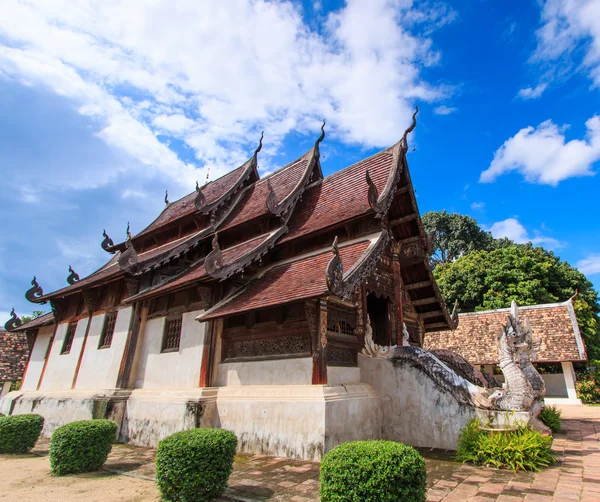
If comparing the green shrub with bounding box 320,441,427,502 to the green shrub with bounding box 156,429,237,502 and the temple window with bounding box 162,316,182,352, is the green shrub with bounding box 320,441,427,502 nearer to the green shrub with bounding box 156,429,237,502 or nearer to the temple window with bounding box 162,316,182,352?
the green shrub with bounding box 156,429,237,502

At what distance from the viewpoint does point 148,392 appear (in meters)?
8.58

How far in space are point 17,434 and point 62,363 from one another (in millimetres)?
4152

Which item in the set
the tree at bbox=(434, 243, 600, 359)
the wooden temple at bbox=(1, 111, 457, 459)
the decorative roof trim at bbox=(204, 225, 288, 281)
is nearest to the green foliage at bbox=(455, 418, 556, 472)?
the wooden temple at bbox=(1, 111, 457, 459)

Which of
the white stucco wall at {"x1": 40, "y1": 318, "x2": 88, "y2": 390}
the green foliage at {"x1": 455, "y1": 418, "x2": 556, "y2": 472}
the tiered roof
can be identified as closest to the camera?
the green foliage at {"x1": 455, "y1": 418, "x2": 556, "y2": 472}

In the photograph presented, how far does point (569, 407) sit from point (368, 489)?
17071 mm

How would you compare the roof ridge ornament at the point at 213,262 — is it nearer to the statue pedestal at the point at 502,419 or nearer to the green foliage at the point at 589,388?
the statue pedestal at the point at 502,419

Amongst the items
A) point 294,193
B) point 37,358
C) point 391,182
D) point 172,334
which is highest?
point 294,193

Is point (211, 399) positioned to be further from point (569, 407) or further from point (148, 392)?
point (569, 407)

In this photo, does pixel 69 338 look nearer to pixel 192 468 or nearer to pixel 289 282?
pixel 289 282

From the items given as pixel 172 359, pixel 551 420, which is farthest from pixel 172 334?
pixel 551 420

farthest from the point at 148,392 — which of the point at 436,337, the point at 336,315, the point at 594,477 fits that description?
the point at 436,337

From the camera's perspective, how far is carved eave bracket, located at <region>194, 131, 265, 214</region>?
36.7 feet

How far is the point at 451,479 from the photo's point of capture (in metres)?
4.99

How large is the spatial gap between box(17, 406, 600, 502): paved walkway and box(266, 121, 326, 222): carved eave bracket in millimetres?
5368
